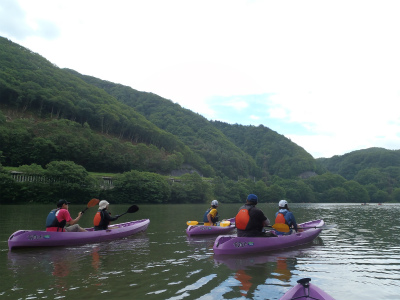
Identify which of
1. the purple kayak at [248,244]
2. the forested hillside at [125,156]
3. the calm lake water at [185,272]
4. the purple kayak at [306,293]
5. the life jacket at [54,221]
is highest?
the forested hillside at [125,156]

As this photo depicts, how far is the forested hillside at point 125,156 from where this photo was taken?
59625 mm

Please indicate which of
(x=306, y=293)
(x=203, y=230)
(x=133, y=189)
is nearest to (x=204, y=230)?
(x=203, y=230)

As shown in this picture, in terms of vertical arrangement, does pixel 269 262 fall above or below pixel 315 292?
below

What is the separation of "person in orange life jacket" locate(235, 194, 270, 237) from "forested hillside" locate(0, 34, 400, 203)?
46.6m

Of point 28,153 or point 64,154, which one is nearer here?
point 28,153

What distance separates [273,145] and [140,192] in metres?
144

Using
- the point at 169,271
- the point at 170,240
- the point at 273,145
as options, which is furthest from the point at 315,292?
the point at 273,145

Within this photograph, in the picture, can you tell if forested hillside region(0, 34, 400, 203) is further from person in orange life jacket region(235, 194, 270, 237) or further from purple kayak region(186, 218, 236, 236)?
person in orange life jacket region(235, 194, 270, 237)

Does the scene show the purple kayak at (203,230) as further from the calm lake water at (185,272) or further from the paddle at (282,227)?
the paddle at (282,227)

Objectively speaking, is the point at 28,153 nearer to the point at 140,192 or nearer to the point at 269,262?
the point at 140,192

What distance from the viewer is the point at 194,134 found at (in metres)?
169

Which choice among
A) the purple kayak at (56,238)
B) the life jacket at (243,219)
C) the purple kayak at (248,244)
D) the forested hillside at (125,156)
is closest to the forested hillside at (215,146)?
the forested hillside at (125,156)

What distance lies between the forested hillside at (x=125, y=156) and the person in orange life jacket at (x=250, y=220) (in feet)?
153

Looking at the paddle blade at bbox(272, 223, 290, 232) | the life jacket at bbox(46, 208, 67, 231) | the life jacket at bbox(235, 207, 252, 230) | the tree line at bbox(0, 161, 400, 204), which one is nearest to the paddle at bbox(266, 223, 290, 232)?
the paddle blade at bbox(272, 223, 290, 232)
